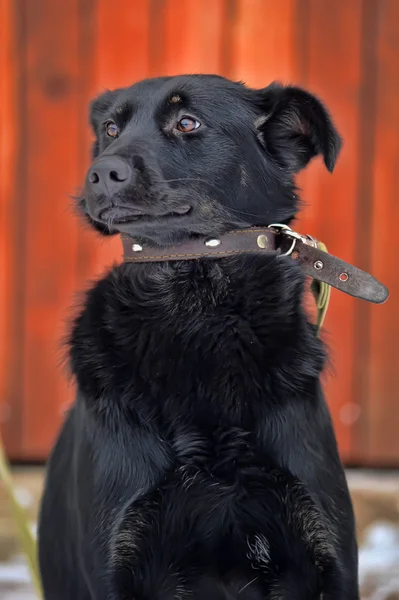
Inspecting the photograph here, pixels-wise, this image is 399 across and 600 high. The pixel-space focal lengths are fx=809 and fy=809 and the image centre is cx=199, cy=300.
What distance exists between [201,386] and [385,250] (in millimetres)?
1915

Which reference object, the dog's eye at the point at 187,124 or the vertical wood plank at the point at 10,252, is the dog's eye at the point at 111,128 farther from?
the vertical wood plank at the point at 10,252

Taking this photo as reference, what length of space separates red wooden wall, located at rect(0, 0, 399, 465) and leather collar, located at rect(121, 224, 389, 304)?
1594 millimetres

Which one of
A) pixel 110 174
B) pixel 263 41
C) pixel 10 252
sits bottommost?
pixel 10 252

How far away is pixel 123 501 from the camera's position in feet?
5.40

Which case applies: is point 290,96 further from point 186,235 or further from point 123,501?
point 123,501

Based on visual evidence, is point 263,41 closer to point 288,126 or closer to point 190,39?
point 190,39

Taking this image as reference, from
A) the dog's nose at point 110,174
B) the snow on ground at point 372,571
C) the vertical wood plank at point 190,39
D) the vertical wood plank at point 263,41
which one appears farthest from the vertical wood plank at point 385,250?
the dog's nose at point 110,174

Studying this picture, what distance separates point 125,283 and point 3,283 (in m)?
1.80

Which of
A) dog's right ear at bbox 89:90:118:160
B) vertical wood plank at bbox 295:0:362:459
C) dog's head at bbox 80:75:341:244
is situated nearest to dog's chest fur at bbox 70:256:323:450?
dog's head at bbox 80:75:341:244

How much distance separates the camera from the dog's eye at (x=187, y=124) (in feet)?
5.96

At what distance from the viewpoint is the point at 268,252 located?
6.00 ft

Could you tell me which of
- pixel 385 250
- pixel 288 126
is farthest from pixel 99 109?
pixel 385 250

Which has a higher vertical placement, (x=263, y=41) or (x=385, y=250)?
(x=263, y=41)

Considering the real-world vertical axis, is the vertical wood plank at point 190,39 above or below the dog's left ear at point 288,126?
above
